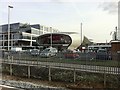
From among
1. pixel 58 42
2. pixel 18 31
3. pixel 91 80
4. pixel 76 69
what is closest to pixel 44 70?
pixel 76 69

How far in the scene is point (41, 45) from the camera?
→ 7006 centimetres

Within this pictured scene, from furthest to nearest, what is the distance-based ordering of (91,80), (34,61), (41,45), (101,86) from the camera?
(41,45) < (34,61) < (91,80) < (101,86)

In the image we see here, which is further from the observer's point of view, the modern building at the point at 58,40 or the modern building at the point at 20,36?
the modern building at the point at 20,36

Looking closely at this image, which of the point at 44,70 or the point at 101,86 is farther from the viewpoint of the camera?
the point at 44,70

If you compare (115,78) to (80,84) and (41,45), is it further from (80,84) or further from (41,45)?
(41,45)

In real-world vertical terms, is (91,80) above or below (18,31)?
below

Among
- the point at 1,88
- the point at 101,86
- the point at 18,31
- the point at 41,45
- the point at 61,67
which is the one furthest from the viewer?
the point at 18,31

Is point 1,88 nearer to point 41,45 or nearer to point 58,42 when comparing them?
point 58,42

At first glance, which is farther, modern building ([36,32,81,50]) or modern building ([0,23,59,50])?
modern building ([0,23,59,50])

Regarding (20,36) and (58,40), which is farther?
(20,36)

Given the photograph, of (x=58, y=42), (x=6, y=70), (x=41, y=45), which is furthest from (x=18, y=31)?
(x=6, y=70)

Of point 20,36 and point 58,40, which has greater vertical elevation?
point 20,36

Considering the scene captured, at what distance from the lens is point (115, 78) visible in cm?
967

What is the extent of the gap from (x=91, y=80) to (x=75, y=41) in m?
61.9
